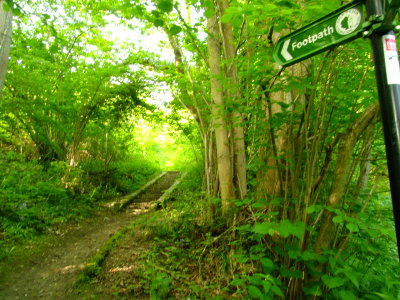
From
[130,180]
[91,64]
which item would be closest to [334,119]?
[91,64]

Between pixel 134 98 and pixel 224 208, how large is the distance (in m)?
5.83

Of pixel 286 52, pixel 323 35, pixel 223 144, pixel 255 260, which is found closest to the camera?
pixel 323 35

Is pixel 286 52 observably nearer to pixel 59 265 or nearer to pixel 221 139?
pixel 221 139

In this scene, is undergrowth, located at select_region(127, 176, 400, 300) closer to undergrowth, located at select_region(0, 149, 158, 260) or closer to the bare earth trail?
the bare earth trail

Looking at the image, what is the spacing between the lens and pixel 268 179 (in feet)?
9.75

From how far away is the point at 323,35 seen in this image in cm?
122

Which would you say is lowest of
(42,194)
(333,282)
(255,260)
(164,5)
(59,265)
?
(59,265)

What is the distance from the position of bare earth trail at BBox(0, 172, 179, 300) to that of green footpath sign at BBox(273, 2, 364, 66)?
3605 mm

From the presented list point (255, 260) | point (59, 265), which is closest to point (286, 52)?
point (255, 260)

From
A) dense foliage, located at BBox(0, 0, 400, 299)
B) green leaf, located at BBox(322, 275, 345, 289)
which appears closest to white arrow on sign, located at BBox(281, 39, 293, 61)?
dense foliage, located at BBox(0, 0, 400, 299)

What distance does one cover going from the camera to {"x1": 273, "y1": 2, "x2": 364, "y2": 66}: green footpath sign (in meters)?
1.10

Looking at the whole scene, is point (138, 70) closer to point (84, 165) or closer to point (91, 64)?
point (91, 64)

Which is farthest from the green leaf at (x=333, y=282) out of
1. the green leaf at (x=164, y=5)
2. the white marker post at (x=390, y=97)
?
the green leaf at (x=164, y=5)

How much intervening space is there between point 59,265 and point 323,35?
4.74 meters
